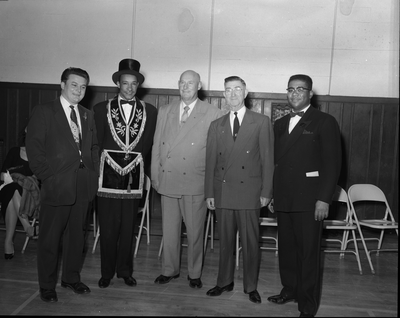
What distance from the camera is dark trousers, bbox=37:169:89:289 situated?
3.59m

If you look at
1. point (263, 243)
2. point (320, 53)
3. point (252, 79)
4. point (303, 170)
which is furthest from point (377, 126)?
point (303, 170)

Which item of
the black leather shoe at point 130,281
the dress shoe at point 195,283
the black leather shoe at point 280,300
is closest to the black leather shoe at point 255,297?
the black leather shoe at point 280,300

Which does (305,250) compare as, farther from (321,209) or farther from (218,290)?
(218,290)

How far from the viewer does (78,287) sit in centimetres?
377

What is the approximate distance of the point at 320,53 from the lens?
20.6 feet

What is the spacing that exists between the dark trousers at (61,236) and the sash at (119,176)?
21cm

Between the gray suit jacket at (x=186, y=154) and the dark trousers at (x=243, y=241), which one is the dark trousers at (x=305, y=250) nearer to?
the dark trousers at (x=243, y=241)

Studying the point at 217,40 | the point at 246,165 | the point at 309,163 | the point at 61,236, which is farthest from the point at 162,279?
the point at 217,40

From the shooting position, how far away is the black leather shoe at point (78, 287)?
12.3ft

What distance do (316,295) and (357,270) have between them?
1.62 meters

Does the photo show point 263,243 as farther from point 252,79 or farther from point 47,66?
point 47,66

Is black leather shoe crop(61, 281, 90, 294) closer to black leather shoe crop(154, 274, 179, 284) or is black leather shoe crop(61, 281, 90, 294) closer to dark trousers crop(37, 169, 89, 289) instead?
dark trousers crop(37, 169, 89, 289)

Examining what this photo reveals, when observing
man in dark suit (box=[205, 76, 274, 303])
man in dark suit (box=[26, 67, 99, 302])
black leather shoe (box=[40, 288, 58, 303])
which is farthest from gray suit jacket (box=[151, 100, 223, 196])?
black leather shoe (box=[40, 288, 58, 303])

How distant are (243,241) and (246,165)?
2.07ft
